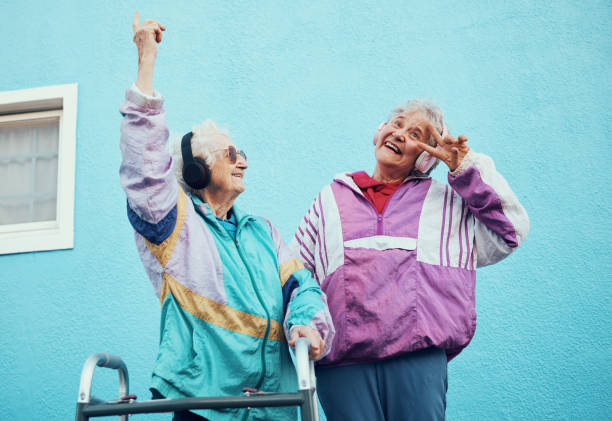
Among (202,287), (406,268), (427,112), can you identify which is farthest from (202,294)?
(427,112)

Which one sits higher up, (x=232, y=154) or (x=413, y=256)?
(x=232, y=154)

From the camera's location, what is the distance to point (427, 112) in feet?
8.21

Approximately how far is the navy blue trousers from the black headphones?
0.80 m

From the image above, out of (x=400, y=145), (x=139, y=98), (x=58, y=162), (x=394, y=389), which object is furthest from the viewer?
(x=58, y=162)

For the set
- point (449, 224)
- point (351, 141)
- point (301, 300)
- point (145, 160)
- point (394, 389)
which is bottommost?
point (394, 389)

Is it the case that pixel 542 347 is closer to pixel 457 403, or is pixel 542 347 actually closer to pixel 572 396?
pixel 572 396

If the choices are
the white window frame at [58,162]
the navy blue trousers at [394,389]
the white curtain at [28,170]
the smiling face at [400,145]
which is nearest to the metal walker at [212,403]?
the navy blue trousers at [394,389]

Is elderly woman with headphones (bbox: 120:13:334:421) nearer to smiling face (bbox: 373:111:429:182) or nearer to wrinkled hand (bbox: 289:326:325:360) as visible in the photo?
wrinkled hand (bbox: 289:326:325:360)

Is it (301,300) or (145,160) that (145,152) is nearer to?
(145,160)

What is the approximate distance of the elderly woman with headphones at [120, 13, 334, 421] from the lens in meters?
1.84

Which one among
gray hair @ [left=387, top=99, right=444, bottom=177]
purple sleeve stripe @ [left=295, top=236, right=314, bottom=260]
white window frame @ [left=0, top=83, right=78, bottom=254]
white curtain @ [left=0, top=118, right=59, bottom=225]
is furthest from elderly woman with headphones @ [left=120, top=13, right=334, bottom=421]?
white curtain @ [left=0, top=118, right=59, bottom=225]

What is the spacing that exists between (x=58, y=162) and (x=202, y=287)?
97.0 inches

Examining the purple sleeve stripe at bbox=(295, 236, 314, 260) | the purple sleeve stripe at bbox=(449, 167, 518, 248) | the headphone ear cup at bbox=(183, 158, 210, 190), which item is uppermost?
the headphone ear cup at bbox=(183, 158, 210, 190)

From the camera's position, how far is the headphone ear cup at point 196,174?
2227 millimetres
